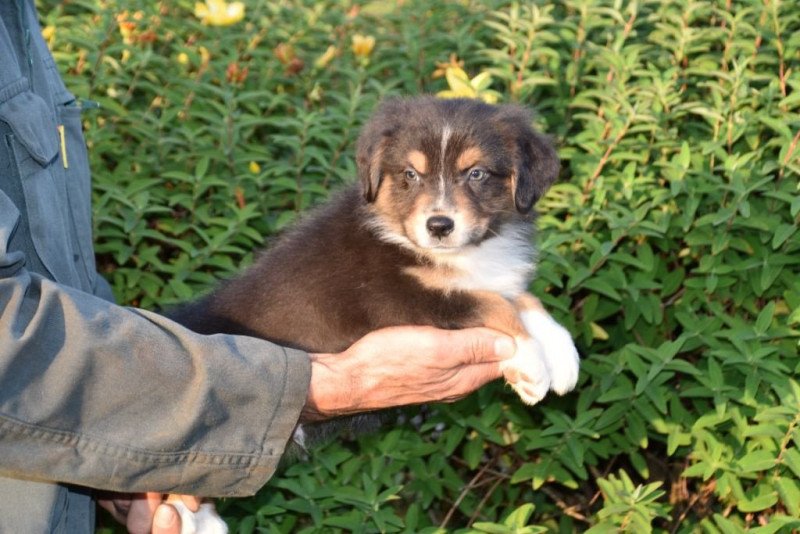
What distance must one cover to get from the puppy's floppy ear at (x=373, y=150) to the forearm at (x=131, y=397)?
106cm

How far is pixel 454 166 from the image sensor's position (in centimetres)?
366

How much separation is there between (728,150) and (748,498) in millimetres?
1599

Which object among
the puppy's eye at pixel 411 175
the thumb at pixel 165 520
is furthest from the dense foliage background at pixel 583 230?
the puppy's eye at pixel 411 175

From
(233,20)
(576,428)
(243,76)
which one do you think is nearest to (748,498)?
(576,428)

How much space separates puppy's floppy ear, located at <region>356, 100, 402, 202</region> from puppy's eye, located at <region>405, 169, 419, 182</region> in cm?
9

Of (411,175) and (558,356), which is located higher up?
(411,175)

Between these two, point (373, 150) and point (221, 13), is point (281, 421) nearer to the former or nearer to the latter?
point (373, 150)

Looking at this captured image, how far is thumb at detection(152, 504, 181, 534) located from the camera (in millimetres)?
3314

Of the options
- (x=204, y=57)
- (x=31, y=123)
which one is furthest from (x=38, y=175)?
(x=204, y=57)

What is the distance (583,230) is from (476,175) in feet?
2.98

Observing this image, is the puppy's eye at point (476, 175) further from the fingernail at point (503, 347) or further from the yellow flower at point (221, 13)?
the yellow flower at point (221, 13)

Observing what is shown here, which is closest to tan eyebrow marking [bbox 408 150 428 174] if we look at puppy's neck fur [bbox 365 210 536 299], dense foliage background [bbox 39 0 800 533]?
puppy's neck fur [bbox 365 210 536 299]

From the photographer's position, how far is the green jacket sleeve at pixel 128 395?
7.88 ft

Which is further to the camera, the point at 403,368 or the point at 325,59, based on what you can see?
the point at 325,59
